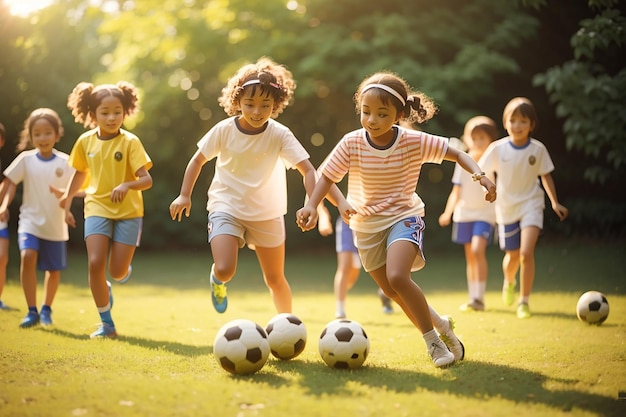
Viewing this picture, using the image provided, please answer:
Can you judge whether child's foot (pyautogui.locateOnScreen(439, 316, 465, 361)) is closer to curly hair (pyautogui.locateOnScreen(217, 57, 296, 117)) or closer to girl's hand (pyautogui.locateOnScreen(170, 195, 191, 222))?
girl's hand (pyautogui.locateOnScreen(170, 195, 191, 222))

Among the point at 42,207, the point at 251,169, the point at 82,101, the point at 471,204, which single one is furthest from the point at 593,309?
the point at 42,207

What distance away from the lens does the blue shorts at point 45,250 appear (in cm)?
740

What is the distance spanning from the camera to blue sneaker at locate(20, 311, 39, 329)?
7.06 metres

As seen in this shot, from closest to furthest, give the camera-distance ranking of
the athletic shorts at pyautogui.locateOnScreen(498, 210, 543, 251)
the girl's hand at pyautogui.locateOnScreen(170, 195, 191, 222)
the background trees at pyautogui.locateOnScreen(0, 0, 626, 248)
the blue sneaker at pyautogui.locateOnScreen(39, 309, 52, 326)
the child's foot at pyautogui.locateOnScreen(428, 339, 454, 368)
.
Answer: the child's foot at pyautogui.locateOnScreen(428, 339, 454, 368) → the girl's hand at pyautogui.locateOnScreen(170, 195, 191, 222) → the blue sneaker at pyautogui.locateOnScreen(39, 309, 52, 326) → the athletic shorts at pyautogui.locateOnScreen(498, 210, 543, 251) → the background trees at pyautogui.locateOnScreen(0, 0, 626, 248)

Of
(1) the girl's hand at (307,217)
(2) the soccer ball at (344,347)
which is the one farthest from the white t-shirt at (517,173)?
(2) the soccer ball at (344,347)

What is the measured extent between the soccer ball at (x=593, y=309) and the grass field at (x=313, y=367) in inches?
4.9

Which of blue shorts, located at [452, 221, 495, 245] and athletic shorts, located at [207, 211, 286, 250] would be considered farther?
blue shorts, located at [452, 221, 495, 245]

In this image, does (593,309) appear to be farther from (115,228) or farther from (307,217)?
(115,228)

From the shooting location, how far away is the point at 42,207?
24.6 ft

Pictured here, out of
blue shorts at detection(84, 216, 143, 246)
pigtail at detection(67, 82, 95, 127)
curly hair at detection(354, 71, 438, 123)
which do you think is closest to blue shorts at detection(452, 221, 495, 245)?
curly hair at detection(354, 71, 438, 123)

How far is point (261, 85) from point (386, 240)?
1.55 meters

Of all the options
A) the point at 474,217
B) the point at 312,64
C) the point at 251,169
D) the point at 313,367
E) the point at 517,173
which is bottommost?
the point at 313,367

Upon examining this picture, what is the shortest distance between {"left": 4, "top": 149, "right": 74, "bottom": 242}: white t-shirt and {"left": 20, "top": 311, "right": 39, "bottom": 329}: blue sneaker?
0.79 metres

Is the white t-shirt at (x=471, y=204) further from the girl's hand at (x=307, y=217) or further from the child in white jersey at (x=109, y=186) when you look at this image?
the girl's hand at (x=307, y=217)
